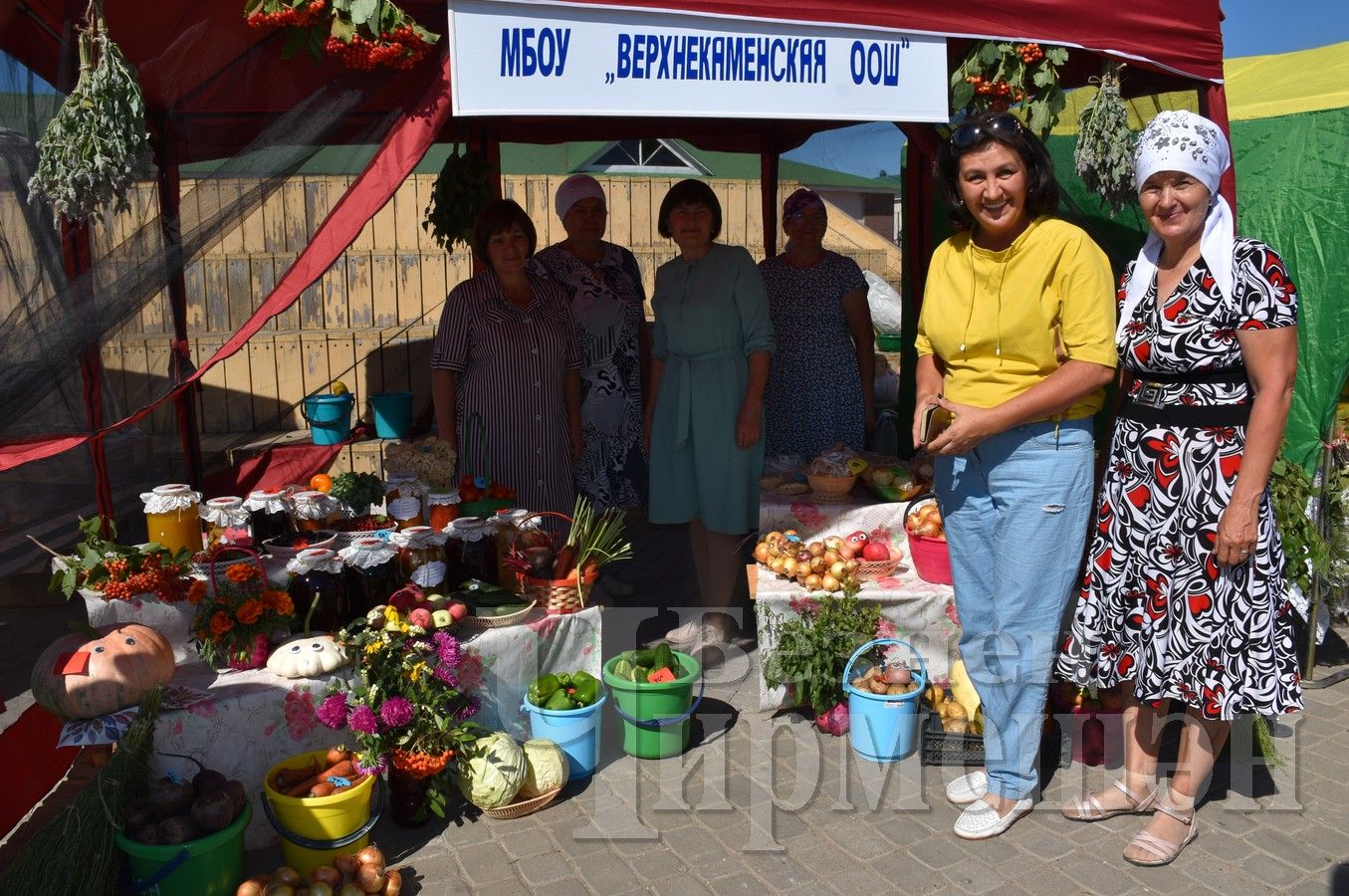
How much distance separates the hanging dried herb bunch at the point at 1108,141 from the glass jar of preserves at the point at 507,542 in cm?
238

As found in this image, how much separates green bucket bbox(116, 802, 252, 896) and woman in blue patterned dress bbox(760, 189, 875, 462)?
2922mm

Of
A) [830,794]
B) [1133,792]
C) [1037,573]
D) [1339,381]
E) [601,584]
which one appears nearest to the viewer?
[1037,573]

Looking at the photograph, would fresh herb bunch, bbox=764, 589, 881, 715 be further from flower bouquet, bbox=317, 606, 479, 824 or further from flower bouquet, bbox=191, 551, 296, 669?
flower bouquet, bbox=191, 551, 296, 669

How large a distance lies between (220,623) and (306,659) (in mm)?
289

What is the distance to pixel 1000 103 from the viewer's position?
373cm

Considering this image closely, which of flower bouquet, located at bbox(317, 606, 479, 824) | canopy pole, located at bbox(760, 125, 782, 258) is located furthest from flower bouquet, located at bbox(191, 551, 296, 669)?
canopy pole, located at bbox(760, 125, 782, 258)

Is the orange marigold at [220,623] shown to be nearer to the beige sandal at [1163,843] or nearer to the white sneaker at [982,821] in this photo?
the white sneaker at [982,821]

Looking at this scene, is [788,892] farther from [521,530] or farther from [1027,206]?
[1027,206]

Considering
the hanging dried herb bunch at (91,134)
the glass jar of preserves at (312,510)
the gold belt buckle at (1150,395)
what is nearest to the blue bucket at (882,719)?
the gold belt buckle at (1150,395)

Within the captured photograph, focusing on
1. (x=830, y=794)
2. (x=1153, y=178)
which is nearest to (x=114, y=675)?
(x=830, y=794)

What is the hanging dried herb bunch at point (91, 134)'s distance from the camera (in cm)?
277

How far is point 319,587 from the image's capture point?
342 centimetres

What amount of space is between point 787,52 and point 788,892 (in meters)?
2.55

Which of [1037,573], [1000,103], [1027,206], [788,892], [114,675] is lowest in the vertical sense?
[788,892]
